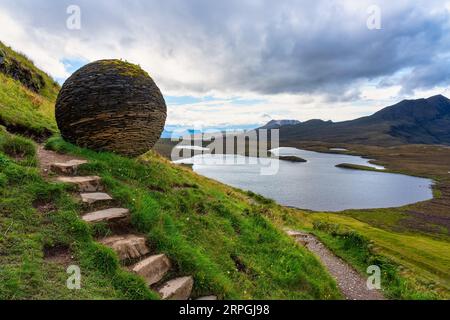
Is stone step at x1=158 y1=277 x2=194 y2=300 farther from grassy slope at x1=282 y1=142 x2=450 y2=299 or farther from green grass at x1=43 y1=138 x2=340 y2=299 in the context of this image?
grassy slope at x1=282 y1=142 x2=450 y2=299

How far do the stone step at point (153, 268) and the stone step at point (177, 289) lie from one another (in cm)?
31

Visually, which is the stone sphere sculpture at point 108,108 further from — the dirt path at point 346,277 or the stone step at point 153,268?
the dirt path at point 346,277

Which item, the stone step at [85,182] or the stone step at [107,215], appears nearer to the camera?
the stone step at [107,215]

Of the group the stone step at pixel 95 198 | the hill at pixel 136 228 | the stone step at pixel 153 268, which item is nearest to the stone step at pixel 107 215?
the hill at pixel 136 228

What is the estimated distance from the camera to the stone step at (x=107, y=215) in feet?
29.1

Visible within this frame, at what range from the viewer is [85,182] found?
10422mm

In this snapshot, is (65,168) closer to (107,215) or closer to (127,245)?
(107,215)

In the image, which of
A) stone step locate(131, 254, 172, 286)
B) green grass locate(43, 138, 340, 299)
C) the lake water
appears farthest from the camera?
the lake water

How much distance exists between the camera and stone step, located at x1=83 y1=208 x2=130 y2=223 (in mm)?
8862

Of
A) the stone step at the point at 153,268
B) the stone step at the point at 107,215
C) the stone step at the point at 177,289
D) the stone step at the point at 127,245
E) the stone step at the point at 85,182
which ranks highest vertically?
the stone step at the point at 85,182

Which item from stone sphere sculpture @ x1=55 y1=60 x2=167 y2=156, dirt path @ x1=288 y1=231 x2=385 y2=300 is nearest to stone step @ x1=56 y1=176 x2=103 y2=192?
stone sphere sculpture @ x1=55 y1=60 x2=167 y2=156
